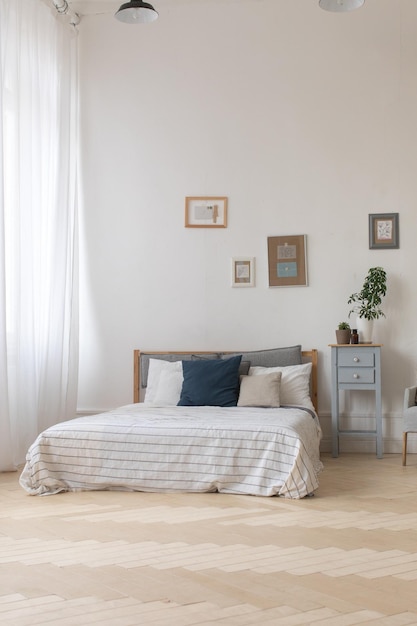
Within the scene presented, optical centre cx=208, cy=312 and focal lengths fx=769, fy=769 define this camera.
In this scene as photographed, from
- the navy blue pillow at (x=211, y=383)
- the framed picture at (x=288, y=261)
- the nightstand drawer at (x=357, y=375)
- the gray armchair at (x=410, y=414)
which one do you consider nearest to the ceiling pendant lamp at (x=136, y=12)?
the framed picture at (x=288, y=261)

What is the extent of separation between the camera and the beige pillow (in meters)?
5.77

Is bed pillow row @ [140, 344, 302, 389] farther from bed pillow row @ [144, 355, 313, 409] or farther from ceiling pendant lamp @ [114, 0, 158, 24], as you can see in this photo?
ceiling pendant lamp @ [114, 0, 158, 24]

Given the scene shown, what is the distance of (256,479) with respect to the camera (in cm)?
457

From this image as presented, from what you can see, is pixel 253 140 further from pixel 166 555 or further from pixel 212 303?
pixel 166 555

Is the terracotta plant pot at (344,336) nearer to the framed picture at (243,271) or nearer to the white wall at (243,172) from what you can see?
the white wall at (243,172)

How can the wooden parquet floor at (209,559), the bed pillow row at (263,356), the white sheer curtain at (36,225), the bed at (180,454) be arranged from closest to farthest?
1. the wooden parquet floor at (209,559)
2. the bed at (180,454)
3. the white sheer curtain at (36,225)
4. the bed pillow row at (263,356)

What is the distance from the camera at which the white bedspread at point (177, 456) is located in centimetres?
455

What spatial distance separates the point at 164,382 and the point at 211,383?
47cm

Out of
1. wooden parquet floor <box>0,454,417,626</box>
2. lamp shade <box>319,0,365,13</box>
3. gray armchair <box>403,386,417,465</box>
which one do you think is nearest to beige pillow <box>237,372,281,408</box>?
gray armchair <box>403,386,417,465</box>

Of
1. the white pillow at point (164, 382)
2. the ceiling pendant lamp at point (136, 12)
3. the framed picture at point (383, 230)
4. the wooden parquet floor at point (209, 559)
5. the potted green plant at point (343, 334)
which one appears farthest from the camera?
the framed picture at point (383, 230)

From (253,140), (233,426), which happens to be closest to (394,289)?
(253,140)

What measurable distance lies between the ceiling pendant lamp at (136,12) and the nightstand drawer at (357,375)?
304cm

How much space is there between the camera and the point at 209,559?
10.3 feet

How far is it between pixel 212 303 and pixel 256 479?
240 centimetres
